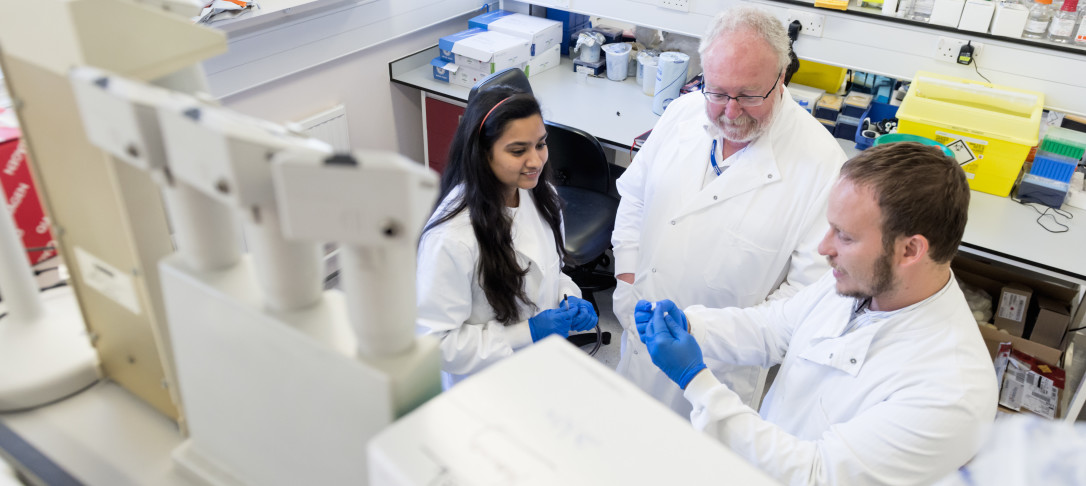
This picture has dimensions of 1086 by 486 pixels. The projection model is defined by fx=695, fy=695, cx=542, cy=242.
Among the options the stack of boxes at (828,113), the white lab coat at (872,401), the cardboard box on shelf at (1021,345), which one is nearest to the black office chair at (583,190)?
the stack of boxes at (828,113)

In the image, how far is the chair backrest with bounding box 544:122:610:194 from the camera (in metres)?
2.68

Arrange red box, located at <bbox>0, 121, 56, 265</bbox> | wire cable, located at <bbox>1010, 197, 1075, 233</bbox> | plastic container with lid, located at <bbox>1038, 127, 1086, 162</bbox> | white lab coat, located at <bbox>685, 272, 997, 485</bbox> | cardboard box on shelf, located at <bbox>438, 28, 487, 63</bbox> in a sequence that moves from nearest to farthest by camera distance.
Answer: white lab coat, located at <bbox>685, 272, 997, 485</bbox>
red box, located at <bbox>0, 121, 56, 265</bbox>
wire cable, located at <bbox>1010, 197, 1075, 233</bbox>
plastic container with lid, located at <bbox>1038, 127, 1086, 162</bbox>
cardboard box on shelf, located at <bbox>438, 28, 487, 63</bbox>

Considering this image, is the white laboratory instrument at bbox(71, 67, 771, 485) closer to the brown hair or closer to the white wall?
the brown hair

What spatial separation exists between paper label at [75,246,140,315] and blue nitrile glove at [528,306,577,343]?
3.39 feet

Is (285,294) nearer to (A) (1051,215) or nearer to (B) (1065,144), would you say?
(A) (1051,215)

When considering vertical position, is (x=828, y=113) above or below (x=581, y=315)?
above

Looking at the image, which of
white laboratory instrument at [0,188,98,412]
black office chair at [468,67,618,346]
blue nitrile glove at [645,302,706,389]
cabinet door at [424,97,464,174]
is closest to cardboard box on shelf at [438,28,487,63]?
cabinet door at [424,97,464,174]

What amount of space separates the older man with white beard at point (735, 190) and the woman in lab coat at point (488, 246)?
0.39 meters

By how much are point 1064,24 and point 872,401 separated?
1.94m

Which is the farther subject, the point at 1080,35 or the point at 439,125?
the point at 439,125

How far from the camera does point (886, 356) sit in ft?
4.19

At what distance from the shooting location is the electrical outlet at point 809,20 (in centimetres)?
275

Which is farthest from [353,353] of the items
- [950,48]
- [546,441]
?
[950,48]

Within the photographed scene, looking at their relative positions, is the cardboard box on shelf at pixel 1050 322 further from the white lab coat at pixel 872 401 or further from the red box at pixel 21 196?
the red box at pixel 21 196
